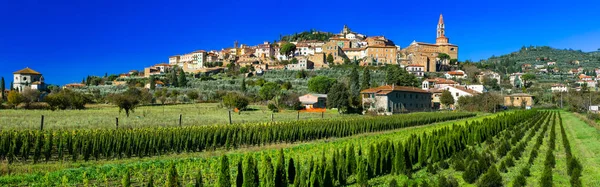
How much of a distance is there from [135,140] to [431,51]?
115m

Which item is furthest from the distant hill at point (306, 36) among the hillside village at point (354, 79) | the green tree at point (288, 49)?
the green tree at point (288, 49)

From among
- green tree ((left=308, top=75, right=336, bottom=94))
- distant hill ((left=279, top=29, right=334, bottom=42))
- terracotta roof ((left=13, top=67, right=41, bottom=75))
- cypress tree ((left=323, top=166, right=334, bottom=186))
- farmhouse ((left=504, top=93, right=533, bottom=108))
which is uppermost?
distant hill ((left=279, top=29, right=334, bottom=42))

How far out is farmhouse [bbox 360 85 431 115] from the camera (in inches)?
1961

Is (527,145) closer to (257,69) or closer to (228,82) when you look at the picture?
(228,82)

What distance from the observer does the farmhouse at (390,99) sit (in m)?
49.8

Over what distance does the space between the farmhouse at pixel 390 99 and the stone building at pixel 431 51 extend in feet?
167

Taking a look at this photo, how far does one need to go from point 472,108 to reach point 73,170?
183ft

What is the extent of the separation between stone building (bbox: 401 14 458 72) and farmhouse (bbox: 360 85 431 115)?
51.0 meters

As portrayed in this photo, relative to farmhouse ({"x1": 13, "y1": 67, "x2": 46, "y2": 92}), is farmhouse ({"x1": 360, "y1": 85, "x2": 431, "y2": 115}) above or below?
below

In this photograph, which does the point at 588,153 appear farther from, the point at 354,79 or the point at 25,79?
the point at 25,79

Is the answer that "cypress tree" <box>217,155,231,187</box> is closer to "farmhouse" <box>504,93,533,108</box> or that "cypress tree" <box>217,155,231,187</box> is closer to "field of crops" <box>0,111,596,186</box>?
"field of crops" <box>0,111,596,186</box>

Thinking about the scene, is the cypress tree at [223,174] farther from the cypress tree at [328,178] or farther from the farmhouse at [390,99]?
the farmhouse at [390,99]

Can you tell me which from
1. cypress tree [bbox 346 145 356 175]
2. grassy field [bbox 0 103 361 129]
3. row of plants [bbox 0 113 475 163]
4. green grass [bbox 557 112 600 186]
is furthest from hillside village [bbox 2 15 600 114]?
cypress tree [bbox 346 145 356 175]

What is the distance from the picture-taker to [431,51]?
122m
